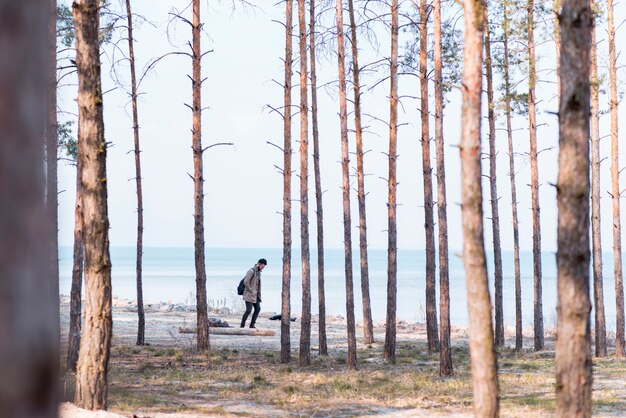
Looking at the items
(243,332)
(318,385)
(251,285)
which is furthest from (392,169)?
(243,332)

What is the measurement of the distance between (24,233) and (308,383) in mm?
13362

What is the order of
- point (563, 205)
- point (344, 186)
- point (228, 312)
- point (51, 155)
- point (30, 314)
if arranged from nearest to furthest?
1. point (30, 314)
2. point (563, 205)
3. point (51, 155)
4. point (344, 186)
5. point (228, 312)

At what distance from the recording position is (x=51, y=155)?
14.9m

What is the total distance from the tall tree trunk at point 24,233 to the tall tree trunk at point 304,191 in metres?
15.9

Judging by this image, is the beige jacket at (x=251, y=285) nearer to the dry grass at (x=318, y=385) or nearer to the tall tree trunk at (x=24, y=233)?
the dry grass at (x=318, y=385)

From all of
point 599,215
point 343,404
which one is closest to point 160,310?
point 599,215

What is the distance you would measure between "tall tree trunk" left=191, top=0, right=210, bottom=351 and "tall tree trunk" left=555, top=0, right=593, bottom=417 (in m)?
12.5

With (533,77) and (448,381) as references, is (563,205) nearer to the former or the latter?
(448,381)

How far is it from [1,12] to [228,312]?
34.7 meters

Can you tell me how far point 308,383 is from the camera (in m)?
15.1

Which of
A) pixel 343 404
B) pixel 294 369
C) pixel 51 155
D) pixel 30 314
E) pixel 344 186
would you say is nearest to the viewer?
pixel 30 314

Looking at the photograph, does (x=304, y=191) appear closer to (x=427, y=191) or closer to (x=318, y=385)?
(x=427, y=191)

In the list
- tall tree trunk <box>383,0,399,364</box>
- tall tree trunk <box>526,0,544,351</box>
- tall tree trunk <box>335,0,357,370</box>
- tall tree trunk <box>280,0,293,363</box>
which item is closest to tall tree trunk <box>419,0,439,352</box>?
tall tree trunk <box>383,0,399,364</box>

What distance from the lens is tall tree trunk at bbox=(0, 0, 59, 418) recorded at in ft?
6.53
